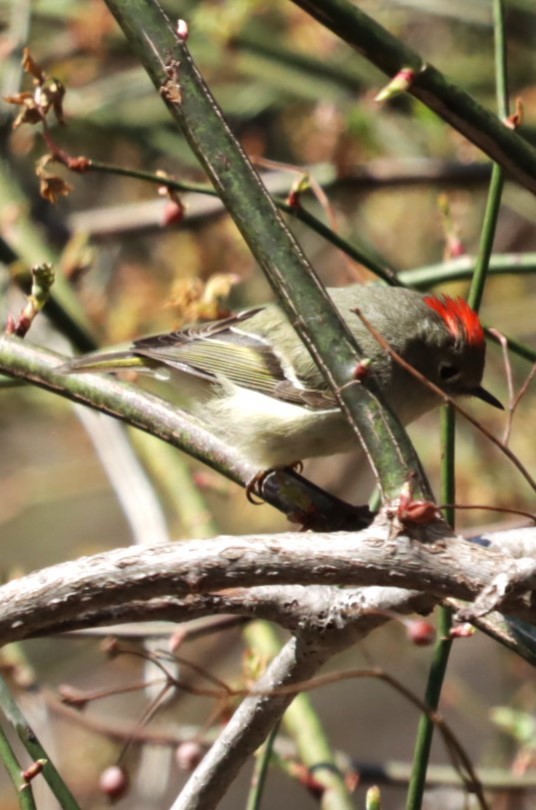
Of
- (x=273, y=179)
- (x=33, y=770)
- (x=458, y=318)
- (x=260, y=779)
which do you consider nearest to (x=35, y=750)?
(x=33, y=770)

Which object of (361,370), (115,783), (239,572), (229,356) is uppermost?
(229,356)

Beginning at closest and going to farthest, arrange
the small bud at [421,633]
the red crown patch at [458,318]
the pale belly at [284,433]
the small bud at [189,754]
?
the small bud at [421,633]
the small bud at [189,754]
the red crown patch at [458,318]
the pale belly at [284,433]

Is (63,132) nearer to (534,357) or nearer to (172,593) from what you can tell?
(534,357)

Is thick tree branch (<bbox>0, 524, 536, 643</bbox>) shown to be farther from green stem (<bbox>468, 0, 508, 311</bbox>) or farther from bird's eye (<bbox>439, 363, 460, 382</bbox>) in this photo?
bird's eye (<bbox>439, 363, 460, 382</bbox>)

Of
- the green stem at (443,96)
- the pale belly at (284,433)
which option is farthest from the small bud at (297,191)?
the pale belly at (284,433)

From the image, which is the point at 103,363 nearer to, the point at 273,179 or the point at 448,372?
the point at 448,372

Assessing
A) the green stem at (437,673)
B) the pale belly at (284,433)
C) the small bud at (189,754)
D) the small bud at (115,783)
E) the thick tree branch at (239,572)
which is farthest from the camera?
the pale belly at (284,433)

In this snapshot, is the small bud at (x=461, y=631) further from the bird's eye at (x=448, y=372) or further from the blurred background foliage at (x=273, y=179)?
the blurred background foliage at (x=273, y=179)

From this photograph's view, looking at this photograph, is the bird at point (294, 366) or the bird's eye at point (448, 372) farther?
the bird's eye at point (448, 372)
